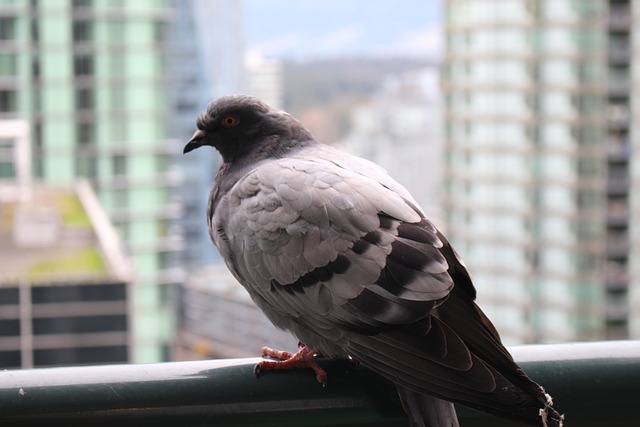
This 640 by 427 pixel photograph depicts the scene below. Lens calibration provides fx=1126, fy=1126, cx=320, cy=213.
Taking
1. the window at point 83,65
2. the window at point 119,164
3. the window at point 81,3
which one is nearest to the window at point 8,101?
the window at point 83,65

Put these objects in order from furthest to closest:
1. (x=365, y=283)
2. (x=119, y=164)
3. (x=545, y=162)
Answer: (x=545, y=162) → (x=119, y=164) → (x=365, y=283)

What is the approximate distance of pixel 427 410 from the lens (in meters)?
1.50

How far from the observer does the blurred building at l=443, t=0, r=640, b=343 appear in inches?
559

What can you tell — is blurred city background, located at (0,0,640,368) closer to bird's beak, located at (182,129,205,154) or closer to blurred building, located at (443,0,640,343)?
blurred building, located at (443,0,640,343)

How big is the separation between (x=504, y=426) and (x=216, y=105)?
0.94 meters

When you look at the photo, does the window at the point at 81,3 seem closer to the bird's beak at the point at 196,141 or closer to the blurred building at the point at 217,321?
the blurred building at the point at 217,321

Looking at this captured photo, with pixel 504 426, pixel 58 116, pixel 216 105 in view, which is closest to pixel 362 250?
pixel 504 426

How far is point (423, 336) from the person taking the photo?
154 centimetres

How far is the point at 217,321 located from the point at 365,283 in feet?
29.7

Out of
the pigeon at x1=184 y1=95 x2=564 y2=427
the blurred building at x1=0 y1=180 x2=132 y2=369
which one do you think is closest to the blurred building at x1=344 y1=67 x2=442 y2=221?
the blurred building at x1=0 y1=180 x2=132 y2=369

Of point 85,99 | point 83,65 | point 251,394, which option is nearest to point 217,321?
point 85,99

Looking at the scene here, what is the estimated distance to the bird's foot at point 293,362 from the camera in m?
1.57

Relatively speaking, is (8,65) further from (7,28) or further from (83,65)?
(83,65)

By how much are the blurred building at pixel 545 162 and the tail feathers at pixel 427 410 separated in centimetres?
1302
